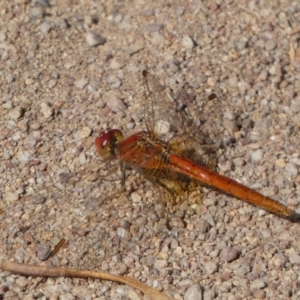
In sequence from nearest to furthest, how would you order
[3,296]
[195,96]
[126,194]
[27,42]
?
[3,296], [126,194], [195,96], [27,42]

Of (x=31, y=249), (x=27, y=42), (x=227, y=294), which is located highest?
(x=27, y=42)

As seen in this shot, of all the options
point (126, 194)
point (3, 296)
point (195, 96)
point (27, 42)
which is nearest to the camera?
point (3, 296)

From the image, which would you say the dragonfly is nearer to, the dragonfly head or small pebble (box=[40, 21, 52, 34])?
the dragonfly head

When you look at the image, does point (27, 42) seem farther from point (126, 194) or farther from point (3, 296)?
point (3, 296)

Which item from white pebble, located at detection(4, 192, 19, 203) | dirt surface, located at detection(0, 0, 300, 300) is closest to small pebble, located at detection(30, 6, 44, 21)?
dirt surface, located at detection(0, 0, 300, 300)

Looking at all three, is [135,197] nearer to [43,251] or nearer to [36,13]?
[43,251]

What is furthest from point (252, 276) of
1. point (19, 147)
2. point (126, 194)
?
point (19, 147)

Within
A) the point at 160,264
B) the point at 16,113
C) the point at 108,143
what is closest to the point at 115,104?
the point at 108,143

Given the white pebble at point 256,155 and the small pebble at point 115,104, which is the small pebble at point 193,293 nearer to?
the white pebble at point 256,155
